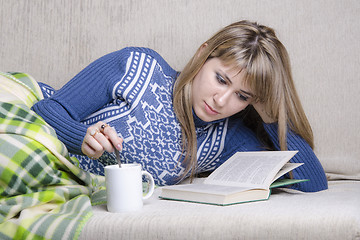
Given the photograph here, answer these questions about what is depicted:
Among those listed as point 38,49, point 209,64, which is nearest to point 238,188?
point 209,64

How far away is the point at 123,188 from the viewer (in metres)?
0.94

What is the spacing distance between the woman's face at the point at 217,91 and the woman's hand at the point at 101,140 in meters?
0.43

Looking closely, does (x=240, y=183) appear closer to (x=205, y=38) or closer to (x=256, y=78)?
(x=256, y=78)

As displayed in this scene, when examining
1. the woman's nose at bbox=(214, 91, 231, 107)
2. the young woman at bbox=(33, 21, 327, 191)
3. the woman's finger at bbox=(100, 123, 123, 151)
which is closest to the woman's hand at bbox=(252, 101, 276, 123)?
the young woman at bbox=(33, 21, 327, 191)

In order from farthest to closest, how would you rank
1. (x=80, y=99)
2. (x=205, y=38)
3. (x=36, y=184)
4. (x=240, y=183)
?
(x=205, y=38) < (x=80, y=99) < (x=240, y=183) < (x=36, y=184)

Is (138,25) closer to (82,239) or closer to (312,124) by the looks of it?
(312,124)

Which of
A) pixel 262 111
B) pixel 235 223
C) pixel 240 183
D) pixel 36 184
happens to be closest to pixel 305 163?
pixel 262 111

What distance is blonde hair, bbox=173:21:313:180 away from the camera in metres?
1.33

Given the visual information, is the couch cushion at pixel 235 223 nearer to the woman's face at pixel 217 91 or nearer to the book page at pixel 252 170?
the book page at pixel 252 170

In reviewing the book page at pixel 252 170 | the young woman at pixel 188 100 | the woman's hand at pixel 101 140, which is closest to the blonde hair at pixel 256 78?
the young woman at pixel 188 100

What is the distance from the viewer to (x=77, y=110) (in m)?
1.26

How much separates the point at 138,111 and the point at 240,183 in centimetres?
41

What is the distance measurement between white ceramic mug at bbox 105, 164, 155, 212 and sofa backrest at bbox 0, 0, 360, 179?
76 cm

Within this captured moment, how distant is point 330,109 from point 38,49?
1.13 metres
